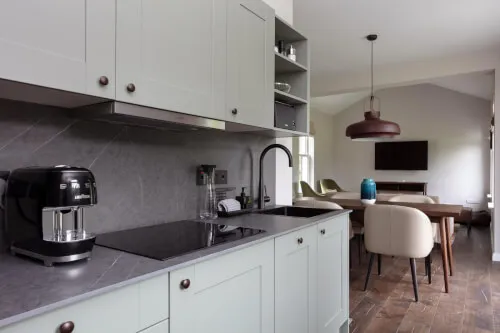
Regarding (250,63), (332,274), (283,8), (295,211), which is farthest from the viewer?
(283,8)

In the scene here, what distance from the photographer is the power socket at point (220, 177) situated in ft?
6.71

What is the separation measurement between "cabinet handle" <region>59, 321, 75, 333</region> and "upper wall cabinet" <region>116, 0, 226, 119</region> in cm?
70

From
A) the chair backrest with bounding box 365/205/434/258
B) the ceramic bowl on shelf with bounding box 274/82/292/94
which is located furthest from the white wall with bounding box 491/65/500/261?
the ceramic bowl on shelf with bounding box 274/82/292/94

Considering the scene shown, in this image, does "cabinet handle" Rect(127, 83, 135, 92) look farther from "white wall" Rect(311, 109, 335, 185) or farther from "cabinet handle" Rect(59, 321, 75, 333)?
"white wall" Rect(311, 109, 335, 185)

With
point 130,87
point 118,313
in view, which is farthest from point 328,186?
point 118,313

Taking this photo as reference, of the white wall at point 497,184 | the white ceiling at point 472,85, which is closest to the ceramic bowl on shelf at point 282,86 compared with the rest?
the white wall at point 497,184

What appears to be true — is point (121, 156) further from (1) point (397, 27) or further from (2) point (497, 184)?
(2) point (497, 184)

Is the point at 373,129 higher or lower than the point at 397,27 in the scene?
lower

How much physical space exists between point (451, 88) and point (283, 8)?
6713 mm

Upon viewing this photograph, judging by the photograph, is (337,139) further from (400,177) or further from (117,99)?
(117,99)

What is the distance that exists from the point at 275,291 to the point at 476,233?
635cm

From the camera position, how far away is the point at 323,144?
8977mm

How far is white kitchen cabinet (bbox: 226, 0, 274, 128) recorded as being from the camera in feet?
5.46

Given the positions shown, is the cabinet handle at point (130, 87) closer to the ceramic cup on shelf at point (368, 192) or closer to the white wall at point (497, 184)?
the ceramic cup on shelf at point (368, 192)
